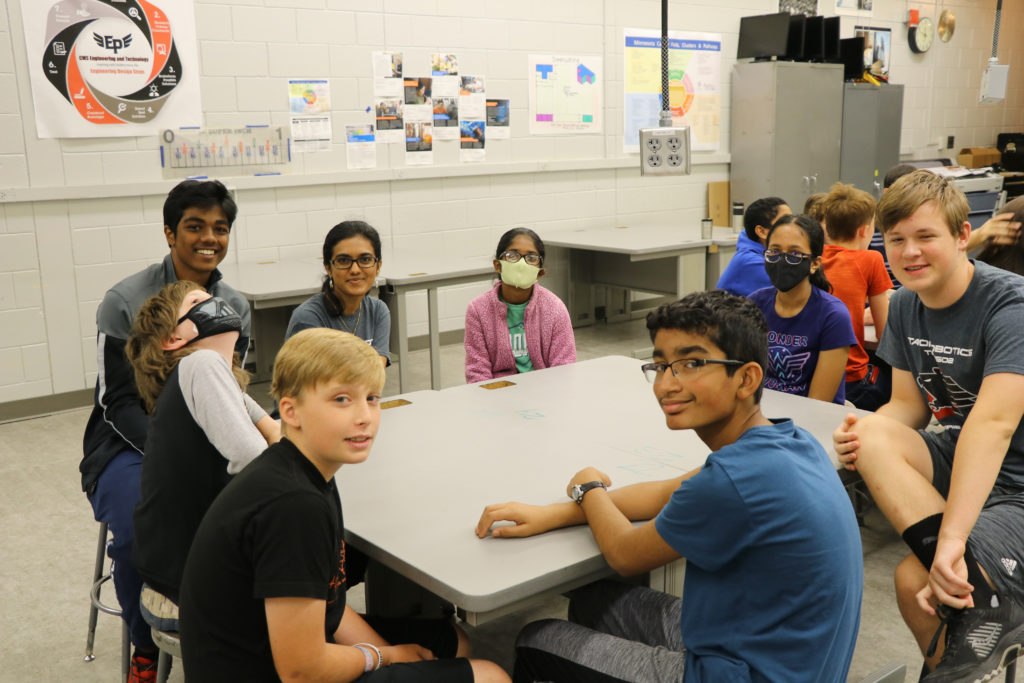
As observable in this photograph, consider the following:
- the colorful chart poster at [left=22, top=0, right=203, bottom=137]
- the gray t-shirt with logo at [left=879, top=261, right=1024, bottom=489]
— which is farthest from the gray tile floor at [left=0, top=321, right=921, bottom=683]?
the colorful chart poster at [left=22, top=0, right=203, bottom=137]

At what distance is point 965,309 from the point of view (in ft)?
6.29

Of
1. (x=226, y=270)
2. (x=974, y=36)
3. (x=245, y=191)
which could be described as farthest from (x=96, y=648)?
(x=974, y=36)

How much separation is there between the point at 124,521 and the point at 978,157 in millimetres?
9497

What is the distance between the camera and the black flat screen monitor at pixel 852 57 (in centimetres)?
753

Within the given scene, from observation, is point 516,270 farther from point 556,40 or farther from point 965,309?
point 556,40

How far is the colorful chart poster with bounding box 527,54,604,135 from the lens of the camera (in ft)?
20.9

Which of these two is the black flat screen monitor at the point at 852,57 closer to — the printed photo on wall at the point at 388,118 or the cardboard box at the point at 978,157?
the cardboard box at the point at 978,157

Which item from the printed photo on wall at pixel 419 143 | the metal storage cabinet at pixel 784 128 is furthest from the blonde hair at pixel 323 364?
the metal storage cabinet at pixel 784 128

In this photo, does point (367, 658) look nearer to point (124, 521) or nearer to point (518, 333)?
point (124, 521)

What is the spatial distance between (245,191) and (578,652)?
435cm

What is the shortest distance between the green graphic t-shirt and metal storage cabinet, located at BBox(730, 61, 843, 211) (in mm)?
4632

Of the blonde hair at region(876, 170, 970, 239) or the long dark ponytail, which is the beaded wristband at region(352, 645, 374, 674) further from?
the long dark ponytail

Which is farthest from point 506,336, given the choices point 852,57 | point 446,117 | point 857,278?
point 852,57

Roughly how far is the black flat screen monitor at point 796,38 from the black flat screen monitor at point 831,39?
0.22 m
